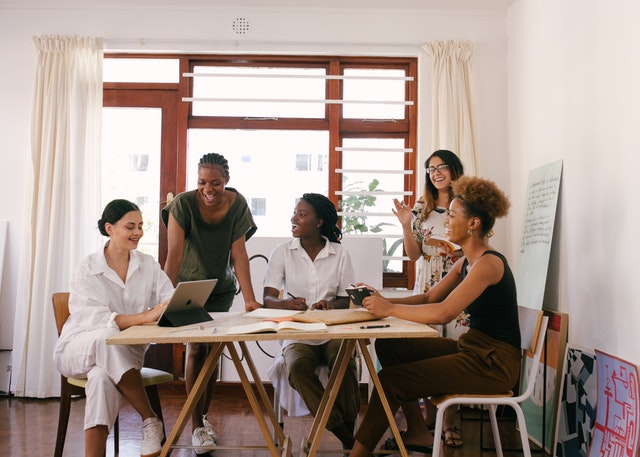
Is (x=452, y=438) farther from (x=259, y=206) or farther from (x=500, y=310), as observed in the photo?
(x=259, y=206)

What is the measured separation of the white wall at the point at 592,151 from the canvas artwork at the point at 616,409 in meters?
0.07

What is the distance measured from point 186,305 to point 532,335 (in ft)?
4.63

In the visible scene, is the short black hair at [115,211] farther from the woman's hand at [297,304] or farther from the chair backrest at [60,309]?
the woman's hand at [297,304]

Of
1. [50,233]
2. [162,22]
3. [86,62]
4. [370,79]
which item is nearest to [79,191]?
[50,233]

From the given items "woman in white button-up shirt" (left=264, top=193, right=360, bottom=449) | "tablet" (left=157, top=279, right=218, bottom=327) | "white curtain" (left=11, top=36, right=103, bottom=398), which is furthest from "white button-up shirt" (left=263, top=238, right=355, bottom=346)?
"white curtain" (left=11, top=36, right=103, bottom=398)

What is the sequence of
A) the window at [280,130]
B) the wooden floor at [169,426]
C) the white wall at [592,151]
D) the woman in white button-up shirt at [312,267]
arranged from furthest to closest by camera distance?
the window at [280,130] → the wooden floor at [169,426] → the woman in white button-up shirt at [312,267] → the white wall at [592,151]

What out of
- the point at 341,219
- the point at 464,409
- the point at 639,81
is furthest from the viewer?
the point at 341,219

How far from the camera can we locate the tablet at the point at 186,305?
2.31 metres

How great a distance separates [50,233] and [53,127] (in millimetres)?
782

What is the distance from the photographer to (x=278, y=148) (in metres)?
4.90

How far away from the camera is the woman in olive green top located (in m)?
3.13

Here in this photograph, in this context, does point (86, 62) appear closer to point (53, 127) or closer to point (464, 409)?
point (53, 127)

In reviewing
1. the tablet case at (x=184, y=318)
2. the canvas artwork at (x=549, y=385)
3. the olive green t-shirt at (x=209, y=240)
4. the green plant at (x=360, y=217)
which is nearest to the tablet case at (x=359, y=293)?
the tablet case at (x=184, y=318)

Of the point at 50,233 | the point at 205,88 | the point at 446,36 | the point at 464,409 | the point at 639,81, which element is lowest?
the point at 464,409
